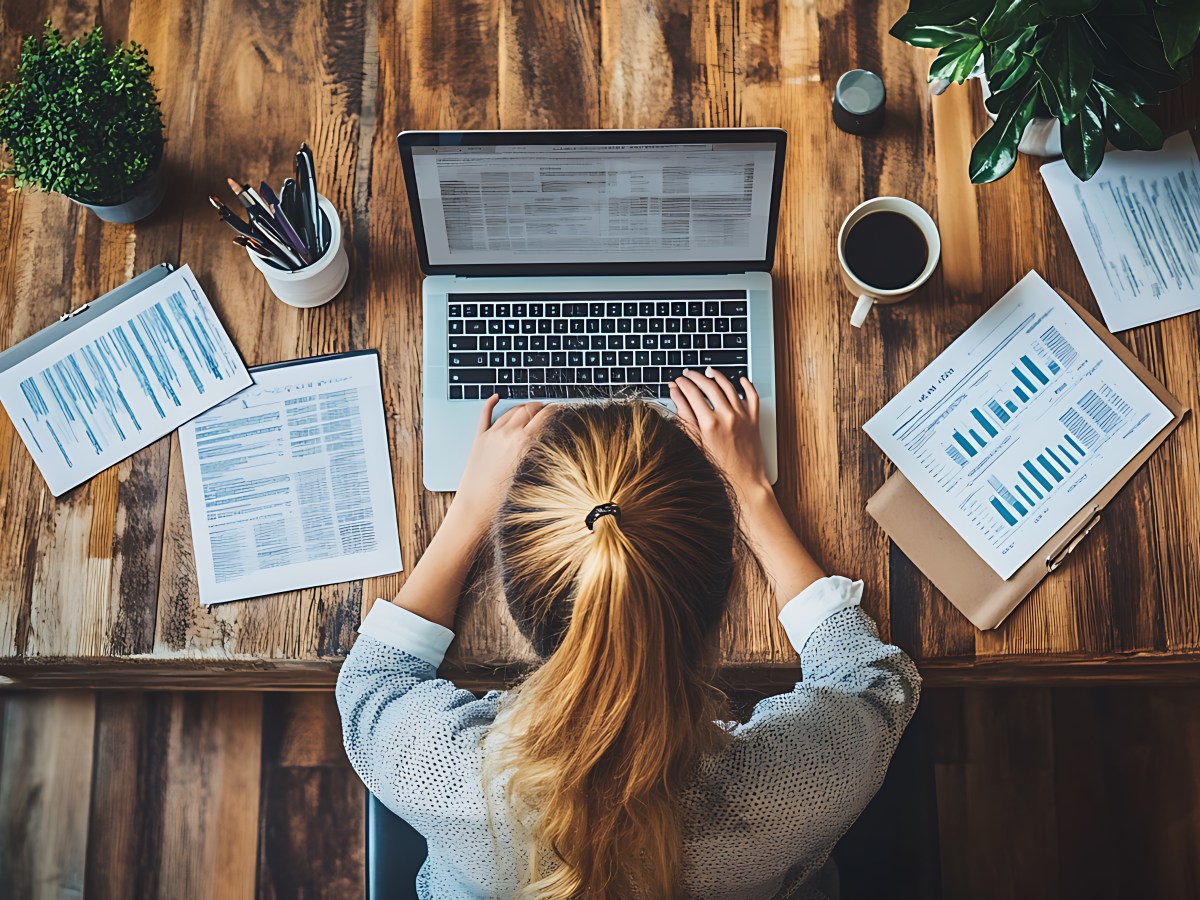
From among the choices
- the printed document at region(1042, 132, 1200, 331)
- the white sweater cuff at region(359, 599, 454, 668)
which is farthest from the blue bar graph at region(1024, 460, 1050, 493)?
the white sweater cuff at region(359, 599, 454, 668)

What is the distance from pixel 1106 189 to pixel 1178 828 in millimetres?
1160

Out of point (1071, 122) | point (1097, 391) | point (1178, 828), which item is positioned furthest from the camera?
point (1178, 828)

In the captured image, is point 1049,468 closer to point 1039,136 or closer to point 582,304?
point 1039,136

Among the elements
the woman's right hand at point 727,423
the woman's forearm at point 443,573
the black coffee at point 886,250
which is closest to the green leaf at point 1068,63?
the black coffee at point 886,250

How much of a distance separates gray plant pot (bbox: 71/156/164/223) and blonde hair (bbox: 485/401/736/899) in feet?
2.01

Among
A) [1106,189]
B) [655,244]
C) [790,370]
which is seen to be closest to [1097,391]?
[1106,189]

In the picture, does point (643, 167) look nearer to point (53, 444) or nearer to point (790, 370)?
point (790, 370)

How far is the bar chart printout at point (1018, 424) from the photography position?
1.12m

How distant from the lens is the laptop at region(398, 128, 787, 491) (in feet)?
3.68

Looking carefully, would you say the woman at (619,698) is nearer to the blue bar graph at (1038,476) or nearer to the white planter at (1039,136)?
the blue bar graph at (1038,476)

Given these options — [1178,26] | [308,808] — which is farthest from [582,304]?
[308,808]

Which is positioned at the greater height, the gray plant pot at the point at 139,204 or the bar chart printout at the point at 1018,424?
the gray plant pot at the point at 139,204

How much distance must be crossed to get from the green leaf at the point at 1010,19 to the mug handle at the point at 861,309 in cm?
31

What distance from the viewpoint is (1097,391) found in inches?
44.8
